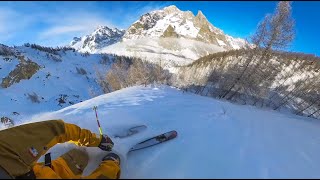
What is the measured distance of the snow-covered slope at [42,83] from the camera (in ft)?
55.8

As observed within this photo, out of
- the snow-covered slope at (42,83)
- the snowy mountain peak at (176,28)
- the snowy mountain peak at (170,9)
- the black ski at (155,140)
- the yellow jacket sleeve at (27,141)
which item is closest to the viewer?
the yellow jacket sleeve at (27,141)

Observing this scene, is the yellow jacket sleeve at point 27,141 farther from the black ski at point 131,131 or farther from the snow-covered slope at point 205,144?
the black ski at point 131,131

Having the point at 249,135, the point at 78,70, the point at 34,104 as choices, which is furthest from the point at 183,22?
the point at 249,135

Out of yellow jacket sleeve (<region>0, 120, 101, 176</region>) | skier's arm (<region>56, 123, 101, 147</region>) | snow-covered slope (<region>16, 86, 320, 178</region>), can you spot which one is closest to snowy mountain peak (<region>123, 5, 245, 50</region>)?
snow-covered slope (<region>16, 86, 320, 178</region>)

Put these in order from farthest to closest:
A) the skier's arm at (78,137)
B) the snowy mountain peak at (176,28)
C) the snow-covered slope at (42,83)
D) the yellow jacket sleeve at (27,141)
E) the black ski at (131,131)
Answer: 1. the snowy mountain peak at (176,28)
2. the snow-covered slope at (42,83)
3. the black ski at (131,131)
4. the skier's arm at (78,137)
5. the yellow jacket sleeve at (27,141)

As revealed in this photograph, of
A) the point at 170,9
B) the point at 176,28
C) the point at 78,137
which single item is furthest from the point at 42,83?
the point at 170,9

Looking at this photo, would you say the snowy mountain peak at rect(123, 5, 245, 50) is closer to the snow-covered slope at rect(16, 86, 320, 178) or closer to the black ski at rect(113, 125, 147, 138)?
the snow-covered slope at rect(16, 86, 320, 178)

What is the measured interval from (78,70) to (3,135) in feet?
74.5

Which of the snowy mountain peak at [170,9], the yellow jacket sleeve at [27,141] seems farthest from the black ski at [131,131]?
the snowy mountain peak at [170,9]

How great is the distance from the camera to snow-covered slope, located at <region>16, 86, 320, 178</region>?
10.1 feet

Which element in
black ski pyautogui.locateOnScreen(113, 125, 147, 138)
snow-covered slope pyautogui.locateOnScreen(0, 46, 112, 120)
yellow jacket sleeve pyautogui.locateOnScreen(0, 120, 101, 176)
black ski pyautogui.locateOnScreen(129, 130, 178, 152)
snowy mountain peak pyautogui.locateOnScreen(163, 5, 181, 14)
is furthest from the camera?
snowy mountain peak pyautogui.locateOnScreen(163, 5, 181, 14)

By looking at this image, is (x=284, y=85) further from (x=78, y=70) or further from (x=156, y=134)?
(x=78, y=70)

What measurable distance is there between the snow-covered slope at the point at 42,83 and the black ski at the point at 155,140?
38.8 ft

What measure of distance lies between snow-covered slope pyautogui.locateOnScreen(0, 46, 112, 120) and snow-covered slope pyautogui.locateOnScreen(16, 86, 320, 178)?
34.9ft
